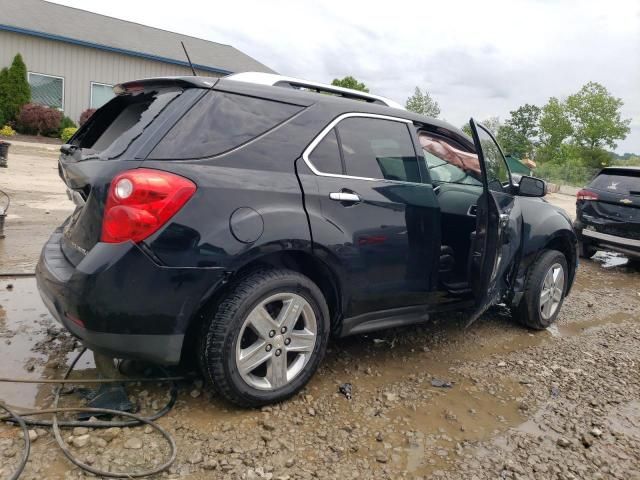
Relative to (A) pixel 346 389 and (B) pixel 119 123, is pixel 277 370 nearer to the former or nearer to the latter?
(A) pixel 346 389

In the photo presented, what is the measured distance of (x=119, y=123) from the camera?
3.02 metres

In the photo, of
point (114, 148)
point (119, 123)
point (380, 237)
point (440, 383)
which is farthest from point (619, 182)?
point (114, 148)

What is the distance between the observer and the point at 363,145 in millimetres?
3242

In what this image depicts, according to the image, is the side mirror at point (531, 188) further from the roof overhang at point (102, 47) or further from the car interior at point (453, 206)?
Answer: the roof overhang at point (102, 47)

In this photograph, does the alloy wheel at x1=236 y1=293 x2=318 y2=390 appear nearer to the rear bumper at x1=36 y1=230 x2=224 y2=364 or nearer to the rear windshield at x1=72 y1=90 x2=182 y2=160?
the rear bumper at x1=36 y1=230 x2=224 y2=364

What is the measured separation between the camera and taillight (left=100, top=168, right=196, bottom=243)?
240cm

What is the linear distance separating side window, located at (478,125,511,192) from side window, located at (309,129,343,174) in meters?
1.17

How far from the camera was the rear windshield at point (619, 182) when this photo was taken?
7691 mm

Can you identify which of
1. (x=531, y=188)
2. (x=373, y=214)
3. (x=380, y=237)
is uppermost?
(x=531, y=188)

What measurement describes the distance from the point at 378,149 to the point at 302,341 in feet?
4.28

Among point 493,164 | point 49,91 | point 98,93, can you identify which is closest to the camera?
point 493,164

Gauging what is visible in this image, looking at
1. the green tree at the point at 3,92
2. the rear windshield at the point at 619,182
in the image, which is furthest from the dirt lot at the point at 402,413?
the green tree at the point at 3,92

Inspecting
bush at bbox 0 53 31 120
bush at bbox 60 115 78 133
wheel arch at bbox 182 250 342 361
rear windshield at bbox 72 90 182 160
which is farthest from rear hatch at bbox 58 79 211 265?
bush at bbox 0 53 31 120

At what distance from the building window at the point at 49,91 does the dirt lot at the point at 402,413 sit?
788 inches
